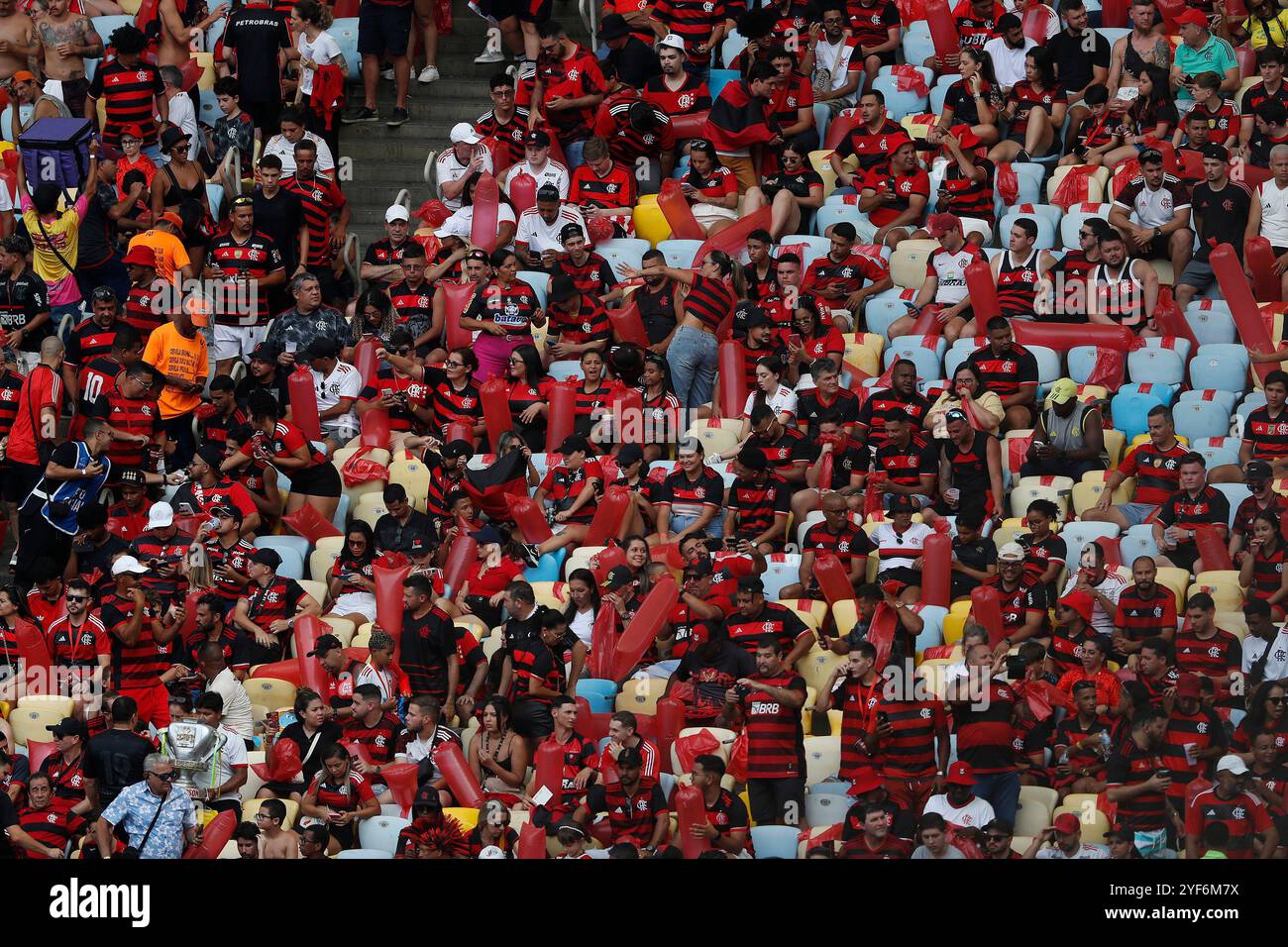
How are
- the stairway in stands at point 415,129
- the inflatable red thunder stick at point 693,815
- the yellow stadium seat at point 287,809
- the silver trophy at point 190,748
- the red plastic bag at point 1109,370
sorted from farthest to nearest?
the stairway in stands at point 415,129, the red plastic bag at point 1109,370, the silver trophy at point 190,748, the yellow stadium seat at point 287,809, the inflatable red thunder stick at point 693,815

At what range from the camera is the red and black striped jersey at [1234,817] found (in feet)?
37.4

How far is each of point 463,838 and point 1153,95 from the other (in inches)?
295

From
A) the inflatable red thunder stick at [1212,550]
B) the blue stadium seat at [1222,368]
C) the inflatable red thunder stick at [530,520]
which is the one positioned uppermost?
the blue stadium seat at [1222,368]

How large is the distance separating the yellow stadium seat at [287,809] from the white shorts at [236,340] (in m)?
4.24

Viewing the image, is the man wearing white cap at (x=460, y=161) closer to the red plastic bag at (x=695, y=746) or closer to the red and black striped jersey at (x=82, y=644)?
the red and black striped jersey at (x=82, y=644)

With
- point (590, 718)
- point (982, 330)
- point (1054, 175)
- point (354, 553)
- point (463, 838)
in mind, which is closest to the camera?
point (463, 838)

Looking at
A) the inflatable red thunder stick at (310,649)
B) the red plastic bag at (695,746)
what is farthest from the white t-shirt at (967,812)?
the inflatable red thunder stick at (310,649)

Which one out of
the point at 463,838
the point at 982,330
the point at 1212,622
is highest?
the point at 982,330

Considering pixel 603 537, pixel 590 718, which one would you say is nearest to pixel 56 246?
pixel 603 537

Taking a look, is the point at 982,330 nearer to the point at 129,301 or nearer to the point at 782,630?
the point at 782,630

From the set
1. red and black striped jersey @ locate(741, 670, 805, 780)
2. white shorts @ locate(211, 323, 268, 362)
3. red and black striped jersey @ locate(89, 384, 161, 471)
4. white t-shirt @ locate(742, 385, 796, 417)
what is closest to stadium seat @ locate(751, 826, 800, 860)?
red and black striped jersey @ locate(741, 670, 805, 780)

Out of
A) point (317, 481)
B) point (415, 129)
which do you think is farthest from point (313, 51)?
point (317, 481)

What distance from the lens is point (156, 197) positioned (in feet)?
52.9
